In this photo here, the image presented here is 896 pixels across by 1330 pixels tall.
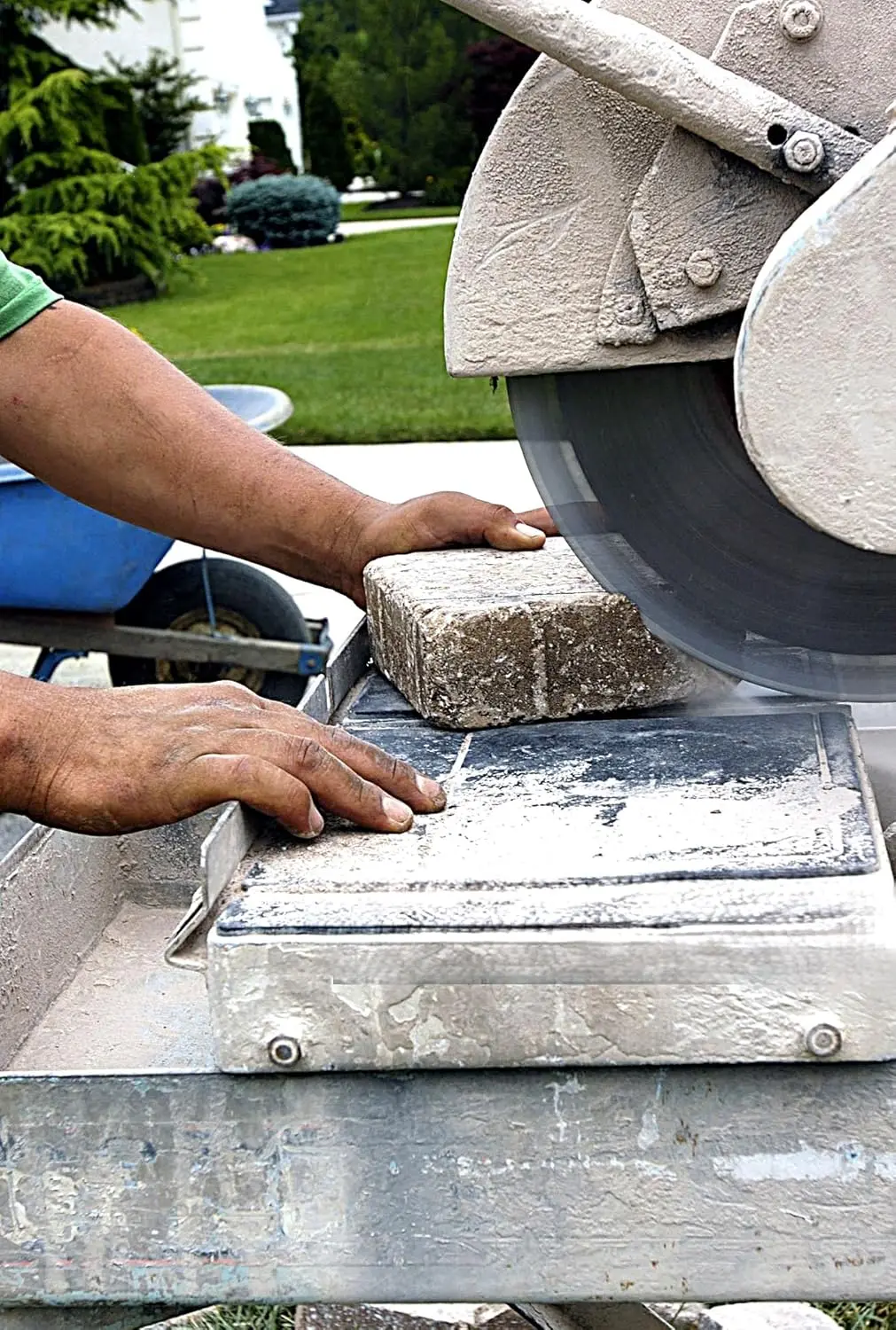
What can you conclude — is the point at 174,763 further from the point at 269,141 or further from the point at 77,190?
the point at 269,141

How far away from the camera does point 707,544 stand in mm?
1655

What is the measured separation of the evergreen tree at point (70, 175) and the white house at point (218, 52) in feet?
27.4

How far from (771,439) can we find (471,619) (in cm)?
44

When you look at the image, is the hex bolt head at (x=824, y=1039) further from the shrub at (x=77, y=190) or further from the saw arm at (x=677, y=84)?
the shrub at (x=77, y=190)

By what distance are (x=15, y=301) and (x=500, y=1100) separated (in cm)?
121

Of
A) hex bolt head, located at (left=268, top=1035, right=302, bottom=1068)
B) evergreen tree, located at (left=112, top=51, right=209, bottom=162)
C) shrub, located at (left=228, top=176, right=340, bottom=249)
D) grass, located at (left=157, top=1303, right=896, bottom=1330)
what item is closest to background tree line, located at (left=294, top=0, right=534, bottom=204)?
shrub, located at (left=228, top=176, right=340, bottom=249)

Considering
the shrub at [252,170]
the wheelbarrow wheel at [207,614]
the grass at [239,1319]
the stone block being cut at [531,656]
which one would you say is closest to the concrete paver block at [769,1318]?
the grass at [239,1319]

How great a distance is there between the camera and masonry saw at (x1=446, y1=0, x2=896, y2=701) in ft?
4.12

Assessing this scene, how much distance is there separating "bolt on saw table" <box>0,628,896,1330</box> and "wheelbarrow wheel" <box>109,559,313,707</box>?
9.23 feet

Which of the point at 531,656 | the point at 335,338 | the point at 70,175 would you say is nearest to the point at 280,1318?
the point at 531,656

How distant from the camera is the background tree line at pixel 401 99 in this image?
31.1 m

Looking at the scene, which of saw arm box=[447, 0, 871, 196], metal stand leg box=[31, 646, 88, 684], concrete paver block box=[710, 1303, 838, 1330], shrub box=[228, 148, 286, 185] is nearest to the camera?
saw arm box=[447, 0, 871, 196]

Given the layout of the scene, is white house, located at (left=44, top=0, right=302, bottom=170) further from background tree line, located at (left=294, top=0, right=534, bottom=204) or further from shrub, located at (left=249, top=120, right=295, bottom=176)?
background tree line, located at (left=294, top=0, right=534, bottom=204)

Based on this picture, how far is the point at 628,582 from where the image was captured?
1.70 m
